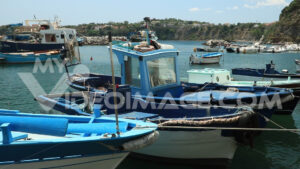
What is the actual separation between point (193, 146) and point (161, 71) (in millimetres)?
3229

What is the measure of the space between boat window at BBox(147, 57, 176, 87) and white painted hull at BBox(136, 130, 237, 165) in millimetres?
2499

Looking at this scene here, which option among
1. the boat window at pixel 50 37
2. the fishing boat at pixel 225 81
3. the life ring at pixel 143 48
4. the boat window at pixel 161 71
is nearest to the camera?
the boat window at pixel 161 71

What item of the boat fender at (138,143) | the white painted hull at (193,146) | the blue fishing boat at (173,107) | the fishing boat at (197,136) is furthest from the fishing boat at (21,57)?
the boat fender at (138,143)

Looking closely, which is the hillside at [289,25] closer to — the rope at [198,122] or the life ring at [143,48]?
the life ring at [143,48]

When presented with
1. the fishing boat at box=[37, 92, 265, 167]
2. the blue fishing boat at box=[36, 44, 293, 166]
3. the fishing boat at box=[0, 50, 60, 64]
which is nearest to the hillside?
the fishing boat at box=[0, 50, 60, 64]

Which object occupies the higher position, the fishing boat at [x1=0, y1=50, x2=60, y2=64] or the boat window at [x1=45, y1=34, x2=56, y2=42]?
the boat window at [x1=45, y1=34, x2=56, y2=42]

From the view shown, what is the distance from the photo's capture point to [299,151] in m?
11.0

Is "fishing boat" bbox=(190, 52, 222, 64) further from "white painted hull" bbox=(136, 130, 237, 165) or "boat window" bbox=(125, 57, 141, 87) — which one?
"white painted hull" bbox=(136, 130, 237, 165)

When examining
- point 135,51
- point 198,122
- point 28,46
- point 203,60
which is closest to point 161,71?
point 135,51

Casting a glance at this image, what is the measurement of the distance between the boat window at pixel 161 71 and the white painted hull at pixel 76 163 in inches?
173

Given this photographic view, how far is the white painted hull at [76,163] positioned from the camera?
250 inches

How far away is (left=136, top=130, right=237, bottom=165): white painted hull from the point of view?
8.48 meters

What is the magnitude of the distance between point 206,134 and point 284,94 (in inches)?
158

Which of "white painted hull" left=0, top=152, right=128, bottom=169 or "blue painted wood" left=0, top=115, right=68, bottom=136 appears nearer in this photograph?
"blue painted wood" left=0, top=115, right=68, bottom=136
